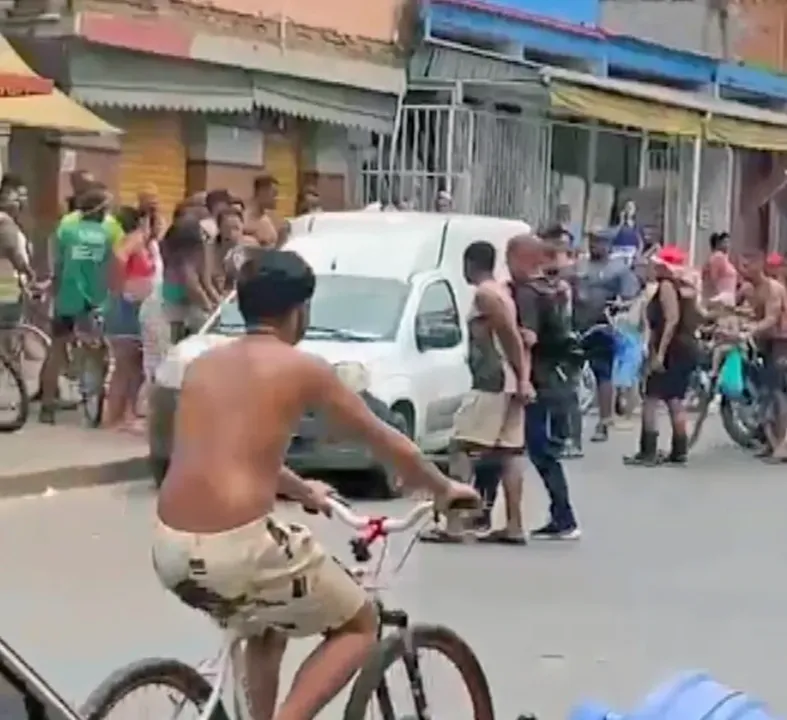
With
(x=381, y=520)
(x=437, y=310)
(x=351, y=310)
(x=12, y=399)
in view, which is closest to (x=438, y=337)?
(x=437, y=310)

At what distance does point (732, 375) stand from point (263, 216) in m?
4.29

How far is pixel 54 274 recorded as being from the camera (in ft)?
55.1

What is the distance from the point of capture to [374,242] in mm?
16266

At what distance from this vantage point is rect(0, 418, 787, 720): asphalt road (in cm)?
897

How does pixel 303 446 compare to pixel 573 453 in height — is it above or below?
above

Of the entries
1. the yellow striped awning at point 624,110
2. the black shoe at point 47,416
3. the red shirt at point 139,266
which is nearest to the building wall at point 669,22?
the yellow striped awning at point 624,110

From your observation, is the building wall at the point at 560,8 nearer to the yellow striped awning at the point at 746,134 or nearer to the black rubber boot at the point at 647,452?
the yellow striped awning at the point at 746,134

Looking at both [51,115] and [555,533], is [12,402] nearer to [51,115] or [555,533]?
[51,115]

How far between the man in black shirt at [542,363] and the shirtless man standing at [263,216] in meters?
5.19

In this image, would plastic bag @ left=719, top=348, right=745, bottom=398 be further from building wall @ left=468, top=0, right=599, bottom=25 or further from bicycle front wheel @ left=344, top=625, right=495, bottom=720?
bicycle front wheel @ left=344, top=625, right=495, bottom=720

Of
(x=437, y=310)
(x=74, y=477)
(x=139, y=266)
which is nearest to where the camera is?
(x=74, y=477)

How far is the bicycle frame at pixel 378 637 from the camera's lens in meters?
5.54

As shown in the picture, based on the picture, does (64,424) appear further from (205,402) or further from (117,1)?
(205,402)

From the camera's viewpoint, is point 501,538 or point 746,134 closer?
point 501,538
